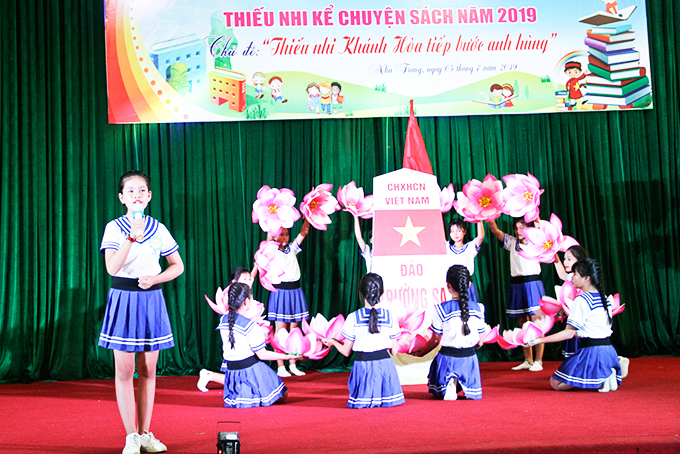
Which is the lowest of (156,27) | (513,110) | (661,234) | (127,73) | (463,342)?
(463,342)

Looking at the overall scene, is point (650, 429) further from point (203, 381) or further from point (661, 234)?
point (661, 234)

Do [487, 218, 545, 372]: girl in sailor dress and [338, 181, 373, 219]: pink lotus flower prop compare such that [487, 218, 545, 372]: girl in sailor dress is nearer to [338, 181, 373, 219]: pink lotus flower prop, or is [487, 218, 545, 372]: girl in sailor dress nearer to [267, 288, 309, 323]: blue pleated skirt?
[338, 181, 373, 219]: pink lotus flower prop

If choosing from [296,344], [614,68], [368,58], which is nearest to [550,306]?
[296,344]

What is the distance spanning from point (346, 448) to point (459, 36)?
12.5ft

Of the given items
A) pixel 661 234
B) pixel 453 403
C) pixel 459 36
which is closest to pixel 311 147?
pixel 459 36

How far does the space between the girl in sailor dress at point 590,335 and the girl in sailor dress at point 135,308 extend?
90.9 inches

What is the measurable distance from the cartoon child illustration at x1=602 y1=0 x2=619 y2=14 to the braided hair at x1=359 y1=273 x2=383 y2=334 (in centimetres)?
350

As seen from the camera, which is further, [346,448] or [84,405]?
[84,405]

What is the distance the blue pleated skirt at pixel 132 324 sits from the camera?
2527 mm

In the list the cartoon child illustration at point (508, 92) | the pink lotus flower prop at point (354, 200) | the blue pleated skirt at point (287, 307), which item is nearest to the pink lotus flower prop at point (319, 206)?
the pink lotus flower prop at point (354, 200)

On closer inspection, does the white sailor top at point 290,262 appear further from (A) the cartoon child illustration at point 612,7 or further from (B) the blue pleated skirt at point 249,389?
(A) the cartoon child illustration at point 612,7

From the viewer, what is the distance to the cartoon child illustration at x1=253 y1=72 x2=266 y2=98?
517cm

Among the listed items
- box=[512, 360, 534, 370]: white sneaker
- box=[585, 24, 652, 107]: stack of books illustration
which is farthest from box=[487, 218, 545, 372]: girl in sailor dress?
box=[585, 24, 652, 107]: stack of books illustration

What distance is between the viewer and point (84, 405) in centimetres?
394
